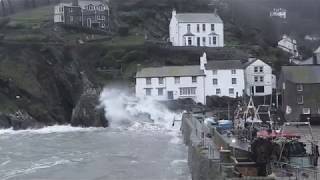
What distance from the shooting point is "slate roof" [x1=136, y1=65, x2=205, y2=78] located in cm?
6207

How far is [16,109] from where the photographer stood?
190 ft

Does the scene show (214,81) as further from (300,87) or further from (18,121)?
(18,121)

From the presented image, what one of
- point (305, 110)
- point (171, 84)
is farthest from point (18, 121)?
point (305, 110)

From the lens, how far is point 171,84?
62062 millimetres

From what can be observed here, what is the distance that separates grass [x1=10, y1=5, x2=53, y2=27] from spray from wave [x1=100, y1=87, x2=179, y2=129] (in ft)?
110

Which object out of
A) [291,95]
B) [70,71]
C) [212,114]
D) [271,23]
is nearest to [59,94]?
[70,71]

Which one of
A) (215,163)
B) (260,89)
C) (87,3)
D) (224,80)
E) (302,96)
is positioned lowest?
(215,163)

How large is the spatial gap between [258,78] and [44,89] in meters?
23.9

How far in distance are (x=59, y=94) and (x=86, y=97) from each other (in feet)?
23.7

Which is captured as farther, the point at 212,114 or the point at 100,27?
the point at 100,27

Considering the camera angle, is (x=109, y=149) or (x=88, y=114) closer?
(x=109, y=149)

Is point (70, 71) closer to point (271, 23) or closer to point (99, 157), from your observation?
point (99, 157)

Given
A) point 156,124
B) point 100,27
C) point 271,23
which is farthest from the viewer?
point 271,23

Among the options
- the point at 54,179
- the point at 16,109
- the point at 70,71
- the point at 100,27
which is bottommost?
the point at 54,179
